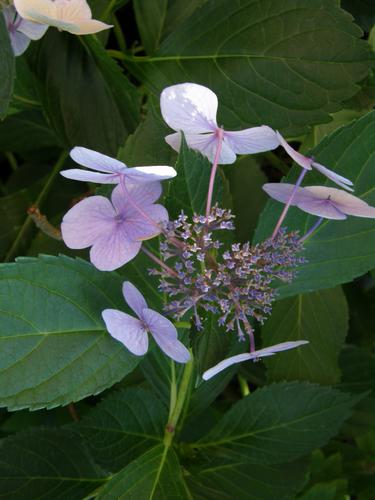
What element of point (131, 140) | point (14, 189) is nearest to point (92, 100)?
point (131, 140)

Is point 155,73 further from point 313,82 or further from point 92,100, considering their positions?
point 313,82

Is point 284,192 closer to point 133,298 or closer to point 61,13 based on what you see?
point 133,298

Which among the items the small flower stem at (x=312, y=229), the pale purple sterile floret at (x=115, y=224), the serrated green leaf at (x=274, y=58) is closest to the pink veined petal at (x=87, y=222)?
the pale purple sterile floret at (x=115, y=224)

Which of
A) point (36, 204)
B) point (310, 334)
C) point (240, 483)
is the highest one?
point (36, 204)

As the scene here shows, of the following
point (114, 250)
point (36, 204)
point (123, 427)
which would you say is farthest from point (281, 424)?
point (36, 204)

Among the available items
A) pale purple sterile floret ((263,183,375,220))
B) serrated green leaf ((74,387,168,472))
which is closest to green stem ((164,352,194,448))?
serrated green leaf ((74,387,168,472))
